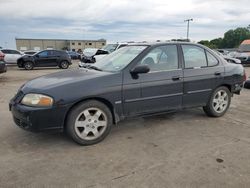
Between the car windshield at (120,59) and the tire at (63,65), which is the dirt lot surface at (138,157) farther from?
the tire at (63,65)

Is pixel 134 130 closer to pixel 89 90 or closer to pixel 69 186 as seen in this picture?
pixel 89 90

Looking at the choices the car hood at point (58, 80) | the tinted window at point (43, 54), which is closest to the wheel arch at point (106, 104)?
the car hood at point (58, 80)

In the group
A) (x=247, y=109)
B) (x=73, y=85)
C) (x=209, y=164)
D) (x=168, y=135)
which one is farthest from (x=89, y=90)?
(x=247, y=109)

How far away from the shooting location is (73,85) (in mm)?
3721

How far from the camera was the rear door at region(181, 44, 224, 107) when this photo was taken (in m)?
4.73

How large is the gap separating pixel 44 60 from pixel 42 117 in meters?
15.6

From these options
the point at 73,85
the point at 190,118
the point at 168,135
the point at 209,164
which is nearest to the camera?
the point at 209,164

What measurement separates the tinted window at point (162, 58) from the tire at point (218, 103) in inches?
47.4

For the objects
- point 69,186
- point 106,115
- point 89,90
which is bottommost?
point 69,186

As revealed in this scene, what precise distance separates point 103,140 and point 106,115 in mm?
435

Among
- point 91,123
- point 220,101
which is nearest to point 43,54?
point 220,101

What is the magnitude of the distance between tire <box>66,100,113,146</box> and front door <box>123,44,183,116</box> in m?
0.41

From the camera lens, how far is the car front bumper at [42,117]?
3.55 m

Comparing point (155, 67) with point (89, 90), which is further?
point (155, 67)
